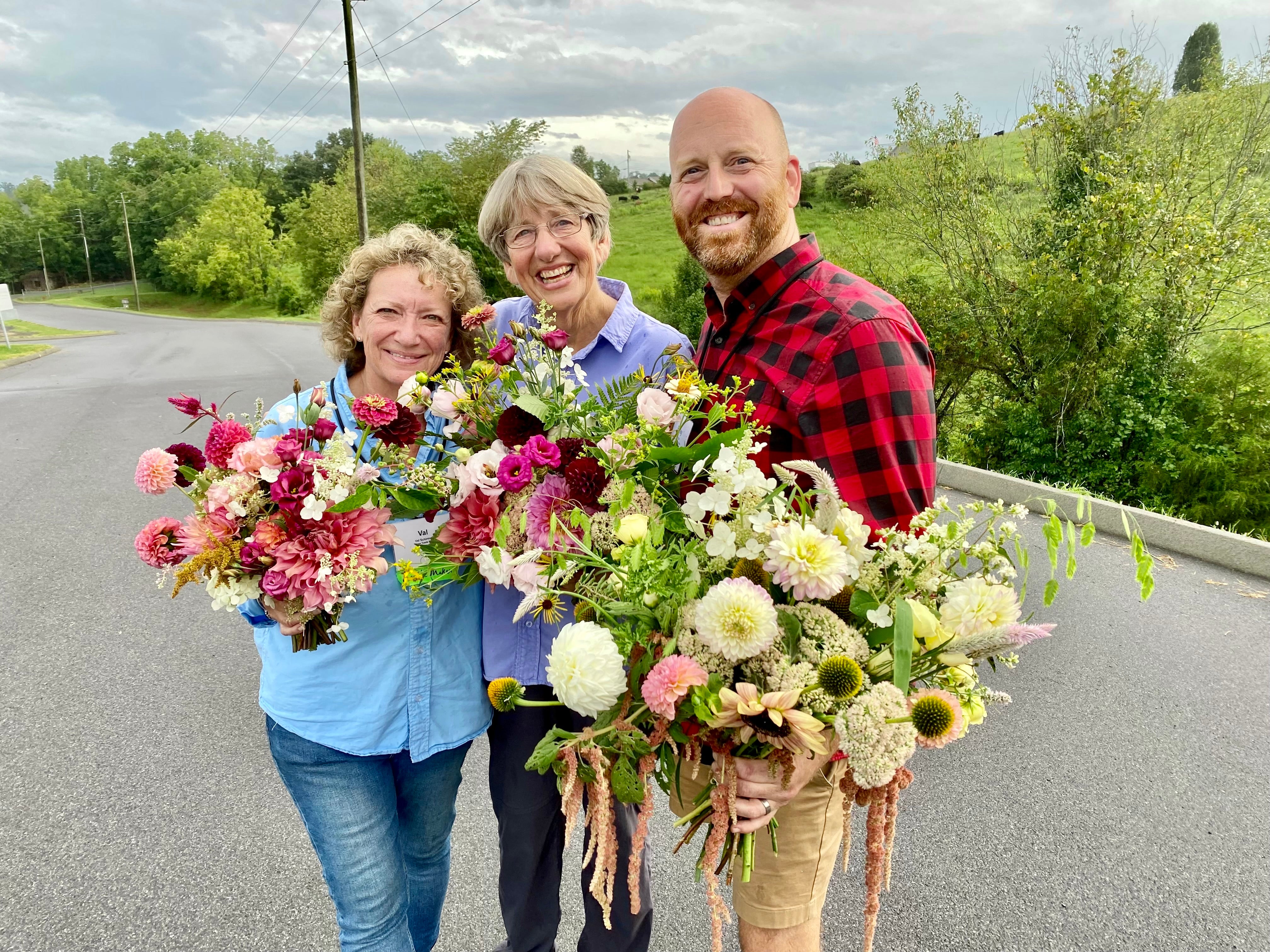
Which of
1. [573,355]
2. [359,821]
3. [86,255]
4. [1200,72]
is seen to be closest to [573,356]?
[573,355]

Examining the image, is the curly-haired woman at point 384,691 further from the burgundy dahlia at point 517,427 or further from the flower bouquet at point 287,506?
the burgundy dahlia at point 517,427

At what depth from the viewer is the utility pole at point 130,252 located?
198ft

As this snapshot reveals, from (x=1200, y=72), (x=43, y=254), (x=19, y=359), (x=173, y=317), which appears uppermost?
(x=1200, y=72)

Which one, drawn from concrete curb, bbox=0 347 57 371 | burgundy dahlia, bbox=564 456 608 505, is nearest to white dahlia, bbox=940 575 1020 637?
burgundy dahlia, bbox=564 456 608 505

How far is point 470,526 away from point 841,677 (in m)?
0.87

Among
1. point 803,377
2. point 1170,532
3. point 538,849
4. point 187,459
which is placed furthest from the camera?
point 1170,532

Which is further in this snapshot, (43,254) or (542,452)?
(43,254)

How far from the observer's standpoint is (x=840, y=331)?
5.81 ft

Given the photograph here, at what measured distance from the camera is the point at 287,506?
145cm

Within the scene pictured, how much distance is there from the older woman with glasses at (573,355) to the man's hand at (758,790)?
0.87m

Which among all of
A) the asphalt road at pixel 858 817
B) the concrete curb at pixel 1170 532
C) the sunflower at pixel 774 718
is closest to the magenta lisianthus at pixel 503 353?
the sunflower at pixel 774 718

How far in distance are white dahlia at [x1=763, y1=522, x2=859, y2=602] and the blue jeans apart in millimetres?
1327

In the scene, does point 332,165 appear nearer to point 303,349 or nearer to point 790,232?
point 303,349

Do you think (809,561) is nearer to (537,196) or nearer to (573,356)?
(573,356)
